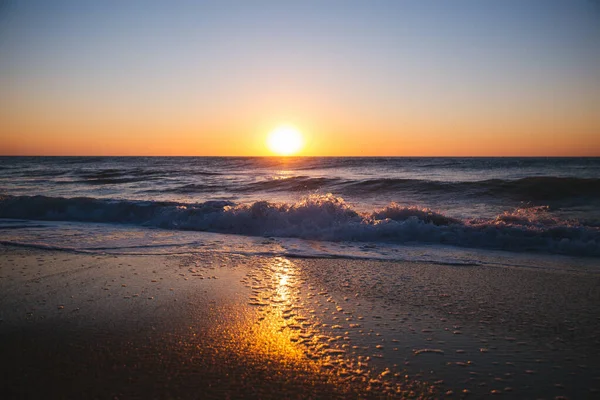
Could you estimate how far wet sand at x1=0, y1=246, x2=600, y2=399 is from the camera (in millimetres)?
2297

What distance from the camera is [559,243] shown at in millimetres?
6449

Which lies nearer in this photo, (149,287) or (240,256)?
(149,287)

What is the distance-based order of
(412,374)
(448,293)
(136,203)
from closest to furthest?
(412,374) → (448,293) → (136,203)

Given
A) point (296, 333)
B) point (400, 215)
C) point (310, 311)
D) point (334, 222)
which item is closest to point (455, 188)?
point (400, 215)

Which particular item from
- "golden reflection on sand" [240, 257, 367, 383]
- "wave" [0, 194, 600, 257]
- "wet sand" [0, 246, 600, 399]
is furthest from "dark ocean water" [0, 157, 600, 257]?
"golden reflection on sand" [240, 257, 367, 383]

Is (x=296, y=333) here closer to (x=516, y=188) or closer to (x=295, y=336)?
(x=295, y=336)

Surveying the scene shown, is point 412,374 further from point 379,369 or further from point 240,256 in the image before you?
point 240,256

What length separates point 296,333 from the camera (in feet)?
9.77

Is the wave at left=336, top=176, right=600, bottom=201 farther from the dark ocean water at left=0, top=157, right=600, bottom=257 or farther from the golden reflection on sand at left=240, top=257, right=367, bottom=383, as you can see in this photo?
the golden reflection on sand at left=240, top=257, right=367, bottom=383

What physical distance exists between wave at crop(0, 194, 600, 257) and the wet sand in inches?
81.1

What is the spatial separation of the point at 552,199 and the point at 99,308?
51.4ft

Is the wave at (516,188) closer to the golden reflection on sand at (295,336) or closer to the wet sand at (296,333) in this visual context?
the wet sand at (296,333)

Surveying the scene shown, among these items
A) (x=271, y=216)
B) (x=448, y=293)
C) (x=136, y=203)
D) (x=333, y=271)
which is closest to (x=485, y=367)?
(x=448, y=293)

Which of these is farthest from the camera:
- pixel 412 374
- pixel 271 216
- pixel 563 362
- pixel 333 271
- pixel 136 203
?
pixel 136 203
